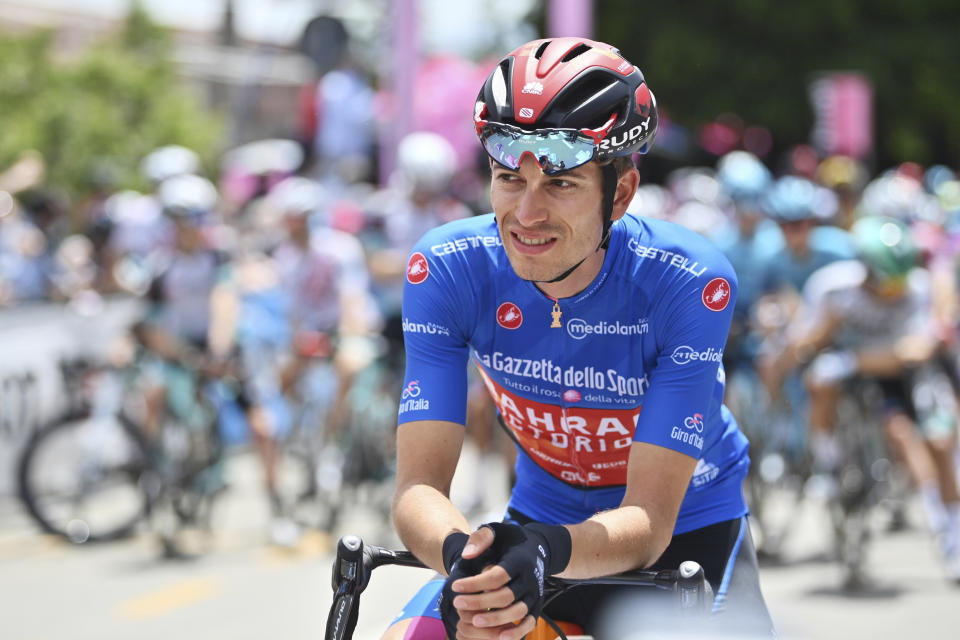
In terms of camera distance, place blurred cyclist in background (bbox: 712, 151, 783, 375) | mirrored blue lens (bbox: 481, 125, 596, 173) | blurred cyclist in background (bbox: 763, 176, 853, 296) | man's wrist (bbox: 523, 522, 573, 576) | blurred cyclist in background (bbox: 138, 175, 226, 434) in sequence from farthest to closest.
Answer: blurred cyclist in background (bbox: 712, 151, 783, 375) < blurred cyclist in background (bbox: 763, 176, 853, 296) < blurred cyclist in background (bbox: 138, 175, 226, 434) < mirrored blue lens (bbox: 481, 125, 596, 173) < man's wrist (bbox: 523, 522, 573, 576)

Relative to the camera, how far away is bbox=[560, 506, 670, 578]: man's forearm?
8.34ft

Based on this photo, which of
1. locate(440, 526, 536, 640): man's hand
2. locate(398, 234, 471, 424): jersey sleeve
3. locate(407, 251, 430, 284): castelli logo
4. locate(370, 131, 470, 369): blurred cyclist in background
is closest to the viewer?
locate(440, 526, 536, 640): man's hand

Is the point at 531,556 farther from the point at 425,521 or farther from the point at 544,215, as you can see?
the point at 544,215

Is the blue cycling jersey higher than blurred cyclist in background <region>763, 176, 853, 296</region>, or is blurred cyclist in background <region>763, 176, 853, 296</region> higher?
the blue cycling jersey

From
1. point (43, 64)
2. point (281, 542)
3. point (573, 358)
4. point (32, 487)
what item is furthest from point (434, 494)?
point (43, 64)

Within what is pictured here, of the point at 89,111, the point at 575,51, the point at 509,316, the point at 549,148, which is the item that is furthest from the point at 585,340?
the point at 89,111

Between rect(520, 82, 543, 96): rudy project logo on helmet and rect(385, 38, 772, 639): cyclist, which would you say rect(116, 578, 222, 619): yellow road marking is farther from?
rect(520, 82, 543, 96): rudy project logo on helmet

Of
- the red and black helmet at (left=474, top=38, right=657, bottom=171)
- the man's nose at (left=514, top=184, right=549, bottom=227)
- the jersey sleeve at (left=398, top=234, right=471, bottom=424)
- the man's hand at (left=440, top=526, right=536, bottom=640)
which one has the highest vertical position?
the red and black helmet at (left=474, top=38, right=657, bottom=171)

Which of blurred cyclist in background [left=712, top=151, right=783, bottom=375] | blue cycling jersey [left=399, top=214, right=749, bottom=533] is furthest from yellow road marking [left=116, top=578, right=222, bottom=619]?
blue cycling jersey [left=399, top=214, right=749, bottom=533]

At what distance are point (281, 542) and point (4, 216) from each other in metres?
4.08

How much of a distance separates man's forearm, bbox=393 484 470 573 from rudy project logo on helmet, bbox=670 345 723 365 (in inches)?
23.3

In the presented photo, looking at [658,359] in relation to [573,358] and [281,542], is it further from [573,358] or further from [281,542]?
[281,542]

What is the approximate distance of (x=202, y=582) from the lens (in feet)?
26.1

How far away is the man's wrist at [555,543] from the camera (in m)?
2.42
